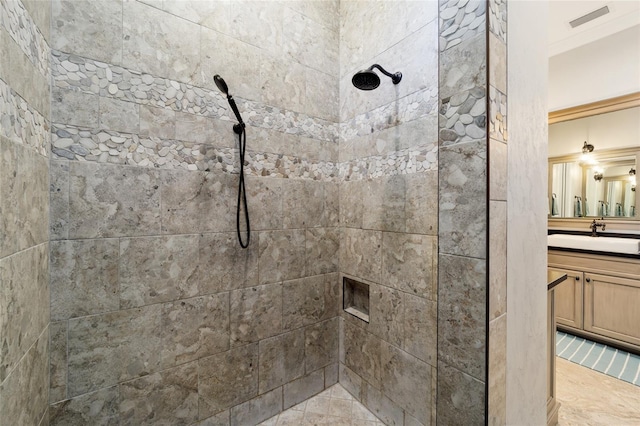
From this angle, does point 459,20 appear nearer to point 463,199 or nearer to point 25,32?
point 463,199

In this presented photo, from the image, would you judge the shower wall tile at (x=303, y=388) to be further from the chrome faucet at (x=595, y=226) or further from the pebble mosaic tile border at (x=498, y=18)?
the chrome faucet at (x=595, y=226)

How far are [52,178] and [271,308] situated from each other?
107 cm

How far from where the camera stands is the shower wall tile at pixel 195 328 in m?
1.18

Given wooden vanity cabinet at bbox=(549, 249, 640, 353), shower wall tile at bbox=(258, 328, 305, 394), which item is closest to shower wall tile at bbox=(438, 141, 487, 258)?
shower wall tile at bbox=(258, 328, 305, 394)

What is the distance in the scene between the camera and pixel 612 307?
2240mm

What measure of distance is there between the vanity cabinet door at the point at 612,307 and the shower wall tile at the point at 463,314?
7.50ft

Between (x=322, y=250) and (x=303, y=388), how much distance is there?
2.68ft

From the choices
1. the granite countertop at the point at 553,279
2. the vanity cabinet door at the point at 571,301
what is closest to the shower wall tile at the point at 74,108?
the granite countertop at the point at 553,279

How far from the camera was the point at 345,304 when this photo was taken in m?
1.71

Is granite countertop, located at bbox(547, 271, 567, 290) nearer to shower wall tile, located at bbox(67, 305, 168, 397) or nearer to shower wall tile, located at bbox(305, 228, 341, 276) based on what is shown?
shower wall tile, located at bbox(305, 228, 341, 276)

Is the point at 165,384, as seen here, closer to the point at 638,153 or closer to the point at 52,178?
the point at 52,178

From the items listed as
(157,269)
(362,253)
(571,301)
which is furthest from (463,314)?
(571,301)

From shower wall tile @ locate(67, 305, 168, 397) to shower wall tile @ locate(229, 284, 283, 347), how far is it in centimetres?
32

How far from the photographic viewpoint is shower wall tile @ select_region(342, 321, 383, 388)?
146 cm
